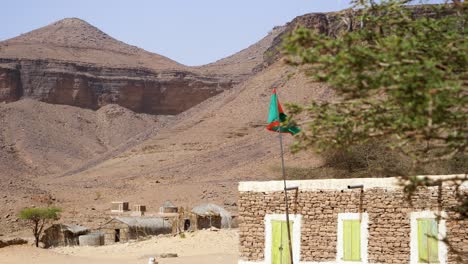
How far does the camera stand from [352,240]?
65.6 ft

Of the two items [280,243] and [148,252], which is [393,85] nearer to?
[280,243]

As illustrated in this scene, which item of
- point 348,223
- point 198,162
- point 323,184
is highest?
point 198,162

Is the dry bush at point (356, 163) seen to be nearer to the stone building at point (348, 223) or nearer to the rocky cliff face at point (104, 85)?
the stone building at point (348, 223)

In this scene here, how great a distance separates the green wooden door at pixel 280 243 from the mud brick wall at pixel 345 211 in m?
0.26

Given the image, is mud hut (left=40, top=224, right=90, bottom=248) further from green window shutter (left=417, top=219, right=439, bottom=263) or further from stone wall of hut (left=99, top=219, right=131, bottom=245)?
green window shutter (left=417, top=219, right=439, bottom=263)

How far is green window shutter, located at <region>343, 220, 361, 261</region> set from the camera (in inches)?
781

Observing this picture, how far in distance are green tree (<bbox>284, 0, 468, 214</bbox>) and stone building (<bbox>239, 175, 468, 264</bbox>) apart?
8.65m

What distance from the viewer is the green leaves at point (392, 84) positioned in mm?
8828

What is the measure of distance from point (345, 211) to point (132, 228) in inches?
821

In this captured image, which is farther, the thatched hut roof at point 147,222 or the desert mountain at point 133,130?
A: the desert mountain at point 133,130

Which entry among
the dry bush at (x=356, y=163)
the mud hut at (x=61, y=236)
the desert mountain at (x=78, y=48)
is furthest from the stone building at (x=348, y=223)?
the desert mountain at (x=78, y=48)

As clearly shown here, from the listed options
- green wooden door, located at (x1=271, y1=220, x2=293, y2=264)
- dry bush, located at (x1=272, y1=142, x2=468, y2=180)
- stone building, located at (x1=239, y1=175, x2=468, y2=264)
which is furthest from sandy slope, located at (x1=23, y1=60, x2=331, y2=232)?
green wooden door, located at (x1=271, y1=220, x2=293, y2=264)

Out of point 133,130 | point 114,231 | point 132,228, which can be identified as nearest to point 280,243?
point 132,228

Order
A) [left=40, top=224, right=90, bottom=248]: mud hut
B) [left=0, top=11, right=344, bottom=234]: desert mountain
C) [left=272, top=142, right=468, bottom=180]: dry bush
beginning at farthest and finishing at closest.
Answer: [left=0, top=11, right=344, bottom=234]: desert mountain, [left=40, top=224, right=90, bottom=248]: mud hut, [left=272, top=142, right=468, bottom=180]: dry bush
